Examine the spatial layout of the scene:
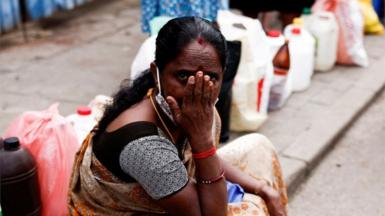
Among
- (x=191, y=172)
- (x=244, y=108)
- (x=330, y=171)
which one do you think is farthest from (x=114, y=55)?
(x=191, y=172)

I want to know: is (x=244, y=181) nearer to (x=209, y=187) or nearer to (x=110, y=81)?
(x=209, y=187)

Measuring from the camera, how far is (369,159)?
12.9ft

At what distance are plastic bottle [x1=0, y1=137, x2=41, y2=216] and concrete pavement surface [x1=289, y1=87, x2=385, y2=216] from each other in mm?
1471

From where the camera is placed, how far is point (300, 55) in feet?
15.2

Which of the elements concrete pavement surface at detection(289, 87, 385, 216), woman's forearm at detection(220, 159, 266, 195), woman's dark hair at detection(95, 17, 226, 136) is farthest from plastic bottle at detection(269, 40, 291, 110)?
woman's dark hair at detection(95, 17, 226, 136)

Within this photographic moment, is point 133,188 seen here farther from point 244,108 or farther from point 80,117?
point 244,108

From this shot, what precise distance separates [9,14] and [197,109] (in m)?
4.43

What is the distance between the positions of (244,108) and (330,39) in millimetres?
1494

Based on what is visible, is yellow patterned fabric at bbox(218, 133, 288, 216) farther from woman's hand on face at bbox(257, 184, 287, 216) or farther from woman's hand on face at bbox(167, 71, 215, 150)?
woman's hand on face at bbox(167, 71, 215, 150)

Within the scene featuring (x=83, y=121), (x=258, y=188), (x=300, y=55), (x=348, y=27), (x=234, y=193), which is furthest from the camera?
(x=348, y=27)

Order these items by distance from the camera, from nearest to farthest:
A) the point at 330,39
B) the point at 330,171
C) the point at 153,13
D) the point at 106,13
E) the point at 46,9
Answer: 1. the point at 330,171
2. the point at 153,13
3. the point at 330,39
4. the point at 46,9
5. the point at 106,13

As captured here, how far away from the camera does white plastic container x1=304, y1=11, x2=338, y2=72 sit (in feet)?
16.4

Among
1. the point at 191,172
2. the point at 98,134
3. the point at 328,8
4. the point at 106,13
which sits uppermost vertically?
the point at 98,134

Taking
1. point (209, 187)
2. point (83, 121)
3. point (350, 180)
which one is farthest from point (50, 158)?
point (350, 180)
